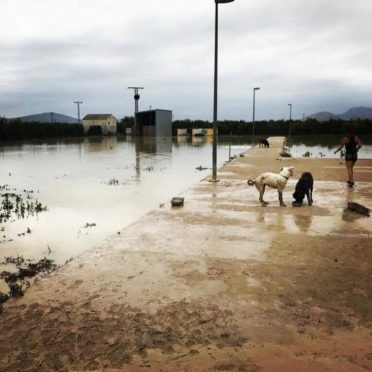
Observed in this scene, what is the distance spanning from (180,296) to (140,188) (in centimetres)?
1075

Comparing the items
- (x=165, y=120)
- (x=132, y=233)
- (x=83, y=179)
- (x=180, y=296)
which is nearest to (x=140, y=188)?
(x=83, y=179)

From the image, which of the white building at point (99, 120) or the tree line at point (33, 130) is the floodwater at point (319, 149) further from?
the white building at point (99, 120)

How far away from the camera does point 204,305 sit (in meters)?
4.73

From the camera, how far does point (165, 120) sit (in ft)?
236

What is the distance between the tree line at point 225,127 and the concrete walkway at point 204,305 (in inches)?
2033

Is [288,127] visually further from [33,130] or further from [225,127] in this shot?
[33,130]

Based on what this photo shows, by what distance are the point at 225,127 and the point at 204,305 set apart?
8505cm

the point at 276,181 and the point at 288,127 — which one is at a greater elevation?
the point at 288,127

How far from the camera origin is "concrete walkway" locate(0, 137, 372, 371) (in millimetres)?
3729

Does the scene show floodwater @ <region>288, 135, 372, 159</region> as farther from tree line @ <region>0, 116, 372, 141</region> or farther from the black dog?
the black dog

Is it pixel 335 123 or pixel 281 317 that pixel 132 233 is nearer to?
pixel 281 317

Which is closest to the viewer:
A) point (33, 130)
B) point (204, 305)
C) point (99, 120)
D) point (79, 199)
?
point (204, 305)

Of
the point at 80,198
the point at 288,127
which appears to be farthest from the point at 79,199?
the point at 288,127

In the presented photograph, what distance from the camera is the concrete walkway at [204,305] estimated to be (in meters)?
3.73
